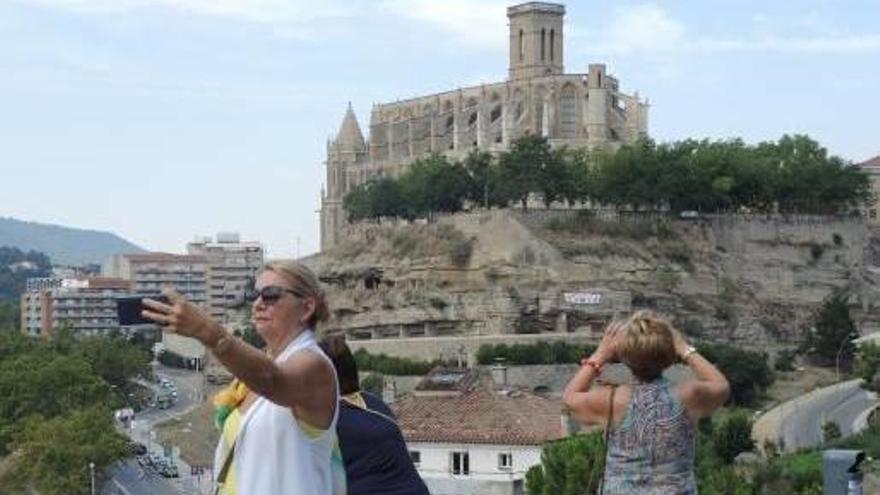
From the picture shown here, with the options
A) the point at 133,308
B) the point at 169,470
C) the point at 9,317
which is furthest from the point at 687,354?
the point at 9,317

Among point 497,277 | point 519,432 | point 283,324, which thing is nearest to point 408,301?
point 497,277

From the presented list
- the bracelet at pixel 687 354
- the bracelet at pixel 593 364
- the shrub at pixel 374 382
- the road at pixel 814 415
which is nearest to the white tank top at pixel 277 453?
the bracelet at pixel 593 364

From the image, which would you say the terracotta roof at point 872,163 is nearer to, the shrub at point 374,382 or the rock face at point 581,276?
the rock face at point 581,276

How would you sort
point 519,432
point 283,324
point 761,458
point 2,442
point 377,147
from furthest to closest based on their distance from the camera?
point 377,147 < point 2,442 < point 761,458 < point 519,432 < point 283,324

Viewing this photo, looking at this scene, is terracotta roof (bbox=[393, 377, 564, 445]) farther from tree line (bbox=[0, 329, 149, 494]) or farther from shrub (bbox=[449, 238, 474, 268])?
shrub (bbox=[449, 238, 474, 268])

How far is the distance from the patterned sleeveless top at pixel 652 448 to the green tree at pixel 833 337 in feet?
216

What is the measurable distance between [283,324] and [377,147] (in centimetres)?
9969

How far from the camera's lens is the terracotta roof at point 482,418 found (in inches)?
1522

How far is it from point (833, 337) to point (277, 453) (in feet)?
224

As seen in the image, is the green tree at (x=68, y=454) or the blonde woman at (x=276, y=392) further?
the green tree at (x=68, y=454)

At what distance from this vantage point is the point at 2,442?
6081 centimetres

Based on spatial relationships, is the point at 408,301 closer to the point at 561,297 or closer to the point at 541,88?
the point at 561,297

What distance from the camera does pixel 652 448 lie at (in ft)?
21.3

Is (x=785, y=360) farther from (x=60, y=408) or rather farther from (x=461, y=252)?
Result: (x=60, y=408)
